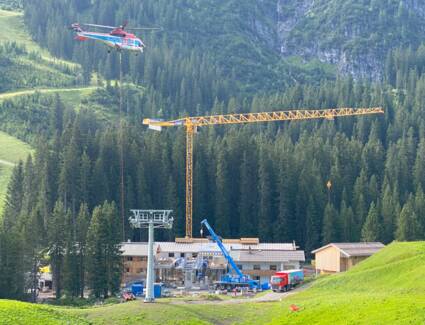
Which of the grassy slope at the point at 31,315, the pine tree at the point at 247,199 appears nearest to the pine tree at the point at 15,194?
the pine tree at the point at 247,199

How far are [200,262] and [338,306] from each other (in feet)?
Answer: 178

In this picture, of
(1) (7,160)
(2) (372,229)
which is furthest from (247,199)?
(1) (7,160)

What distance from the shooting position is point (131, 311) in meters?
83.2

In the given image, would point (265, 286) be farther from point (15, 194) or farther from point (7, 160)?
point (7, 160)

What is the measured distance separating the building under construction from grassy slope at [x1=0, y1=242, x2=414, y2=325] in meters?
32.2

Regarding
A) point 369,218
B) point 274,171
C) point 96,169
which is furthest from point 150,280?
point 274,171

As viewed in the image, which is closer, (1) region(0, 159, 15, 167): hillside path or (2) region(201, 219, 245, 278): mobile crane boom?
(2) region(201, 219, 245, 278): mobile crane boom

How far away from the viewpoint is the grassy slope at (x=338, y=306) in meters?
70.1

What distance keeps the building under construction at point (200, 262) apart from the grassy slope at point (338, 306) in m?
32.2

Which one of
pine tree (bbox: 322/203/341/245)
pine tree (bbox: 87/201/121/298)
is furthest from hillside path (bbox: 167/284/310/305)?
pine tree (bbox: 322/203/341/245)

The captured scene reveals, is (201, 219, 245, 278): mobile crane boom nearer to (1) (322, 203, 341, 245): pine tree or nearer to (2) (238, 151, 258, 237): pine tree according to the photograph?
(1) (322, 203, 341, 245): pine tree

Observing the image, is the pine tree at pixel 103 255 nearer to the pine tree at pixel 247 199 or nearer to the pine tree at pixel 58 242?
the pine tree at pixel 58 242

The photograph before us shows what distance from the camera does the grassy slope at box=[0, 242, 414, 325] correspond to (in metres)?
70.1

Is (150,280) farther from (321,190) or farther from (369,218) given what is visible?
(321,190)
